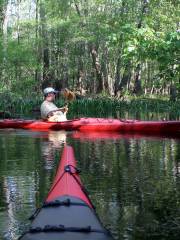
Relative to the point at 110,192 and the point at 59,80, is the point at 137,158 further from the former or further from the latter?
the point at 59,80

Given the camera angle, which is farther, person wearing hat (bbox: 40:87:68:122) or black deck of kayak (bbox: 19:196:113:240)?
person wearing hat (bbox: 40:87:68:122)

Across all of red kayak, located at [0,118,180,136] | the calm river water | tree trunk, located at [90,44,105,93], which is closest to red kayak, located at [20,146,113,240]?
the calm river water

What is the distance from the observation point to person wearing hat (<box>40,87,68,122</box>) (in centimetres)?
1556

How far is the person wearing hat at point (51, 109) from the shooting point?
1556 centimetres

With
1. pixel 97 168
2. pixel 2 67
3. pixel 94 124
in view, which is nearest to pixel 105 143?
pixel 94 124

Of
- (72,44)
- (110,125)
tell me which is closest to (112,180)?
(110,125)

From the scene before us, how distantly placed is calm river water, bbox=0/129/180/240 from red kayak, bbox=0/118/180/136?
2.91 ft

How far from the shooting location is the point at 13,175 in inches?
330

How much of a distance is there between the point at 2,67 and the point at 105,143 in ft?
72.3

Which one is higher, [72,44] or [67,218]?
[72,44]

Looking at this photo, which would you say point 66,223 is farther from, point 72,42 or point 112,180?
point 72,42

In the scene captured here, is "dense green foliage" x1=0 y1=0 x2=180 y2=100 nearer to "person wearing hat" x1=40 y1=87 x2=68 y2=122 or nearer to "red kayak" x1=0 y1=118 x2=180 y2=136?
"person wearing hat" x1=40 y1=87 x2=68 y2=122

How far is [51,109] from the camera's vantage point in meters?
15.8

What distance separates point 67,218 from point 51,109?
11828 millimetres
